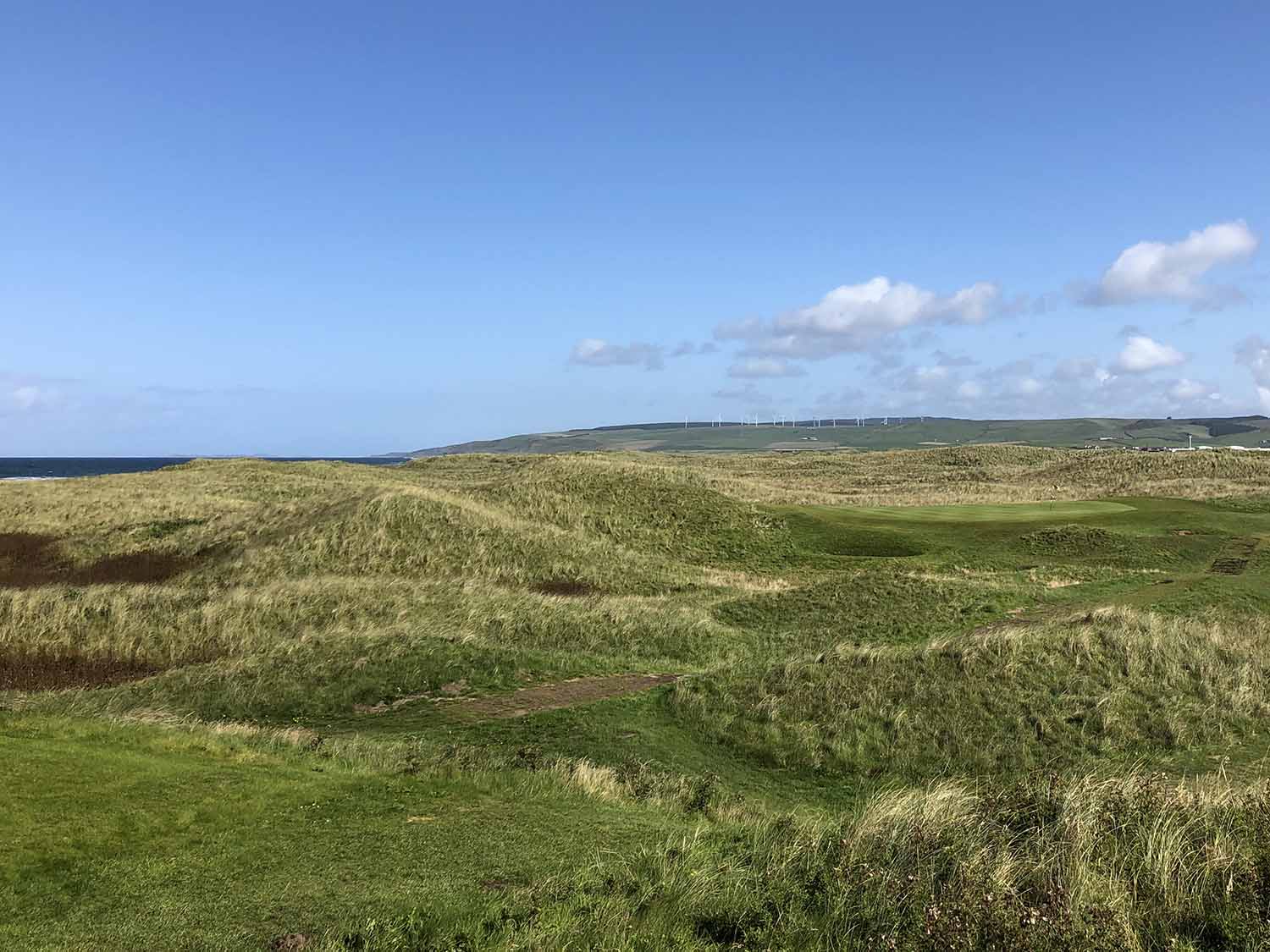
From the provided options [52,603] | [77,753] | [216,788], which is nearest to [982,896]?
[216,788]

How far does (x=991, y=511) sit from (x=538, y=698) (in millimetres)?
40542

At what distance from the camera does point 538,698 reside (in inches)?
898

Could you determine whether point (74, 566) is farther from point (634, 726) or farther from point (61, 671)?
point (634, 726)

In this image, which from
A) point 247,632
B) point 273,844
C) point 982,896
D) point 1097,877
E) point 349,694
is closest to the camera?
point 982,896

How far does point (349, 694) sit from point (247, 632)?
9.30 meters

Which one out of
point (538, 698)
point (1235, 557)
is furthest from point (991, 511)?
point (538, 698)

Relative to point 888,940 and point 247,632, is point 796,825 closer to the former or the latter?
point 888,940

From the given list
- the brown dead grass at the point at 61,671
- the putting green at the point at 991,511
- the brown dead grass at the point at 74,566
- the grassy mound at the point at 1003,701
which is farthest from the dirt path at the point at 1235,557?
the brown dead grass at the point at 74,566

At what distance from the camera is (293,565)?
1580 inches

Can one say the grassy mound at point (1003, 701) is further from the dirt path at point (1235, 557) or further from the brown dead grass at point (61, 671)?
the brown dead grass at point (61, 671)

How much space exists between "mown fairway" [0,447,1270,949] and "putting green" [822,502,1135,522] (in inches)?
21.5

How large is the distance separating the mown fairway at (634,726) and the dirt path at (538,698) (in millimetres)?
161

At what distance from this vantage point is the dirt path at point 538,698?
21.6 m

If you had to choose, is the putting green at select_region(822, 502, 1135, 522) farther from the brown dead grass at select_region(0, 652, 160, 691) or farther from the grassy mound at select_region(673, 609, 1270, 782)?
the brown dead grass at select_region(0, 652, 160, 691)
